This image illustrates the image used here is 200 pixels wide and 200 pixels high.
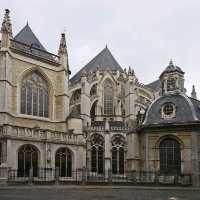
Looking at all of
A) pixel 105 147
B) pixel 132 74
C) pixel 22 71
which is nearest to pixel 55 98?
pixel 22 71

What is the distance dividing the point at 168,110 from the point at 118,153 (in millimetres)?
18976

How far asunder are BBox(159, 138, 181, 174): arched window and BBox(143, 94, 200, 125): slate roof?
4.97 ft

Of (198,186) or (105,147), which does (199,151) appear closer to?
(198,186)

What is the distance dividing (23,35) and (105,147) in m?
17.1

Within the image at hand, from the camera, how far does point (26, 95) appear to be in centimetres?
3862

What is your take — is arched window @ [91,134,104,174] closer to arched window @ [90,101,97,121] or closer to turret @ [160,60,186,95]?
arched window @ [90,101,97,121]

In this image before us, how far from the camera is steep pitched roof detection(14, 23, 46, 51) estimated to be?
45.6 metres

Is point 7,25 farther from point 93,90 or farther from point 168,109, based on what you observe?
point 93,90

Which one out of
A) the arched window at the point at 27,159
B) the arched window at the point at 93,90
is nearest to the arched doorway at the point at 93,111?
the arched window at the point at 93,90

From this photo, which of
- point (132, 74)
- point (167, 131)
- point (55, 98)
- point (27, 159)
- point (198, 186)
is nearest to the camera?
point (198, 186)

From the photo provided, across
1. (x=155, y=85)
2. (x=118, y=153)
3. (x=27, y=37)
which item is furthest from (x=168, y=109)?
(x=155, y=85)

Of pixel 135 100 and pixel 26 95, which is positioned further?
pixel 135 100

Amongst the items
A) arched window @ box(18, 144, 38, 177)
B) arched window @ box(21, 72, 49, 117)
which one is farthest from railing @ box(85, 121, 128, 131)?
arched window @ box(18, 144, 38, 177)

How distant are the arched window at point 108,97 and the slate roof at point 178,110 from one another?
2578 centimetres
